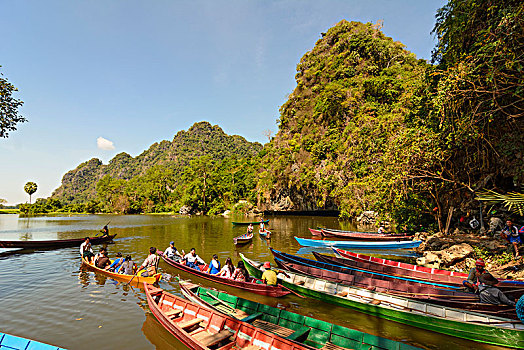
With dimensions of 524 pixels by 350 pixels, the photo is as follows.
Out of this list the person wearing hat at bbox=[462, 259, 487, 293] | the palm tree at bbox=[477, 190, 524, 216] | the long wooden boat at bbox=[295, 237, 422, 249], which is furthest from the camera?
the long wooden boat at bbox=[295, 237, 422, 249]

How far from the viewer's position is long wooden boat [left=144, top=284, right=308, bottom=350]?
593 centimetres

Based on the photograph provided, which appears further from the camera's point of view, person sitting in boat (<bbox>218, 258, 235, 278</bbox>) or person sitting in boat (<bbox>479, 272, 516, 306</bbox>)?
person sitting in boat (<bbox>218, 258, 235, 278</bbox>)

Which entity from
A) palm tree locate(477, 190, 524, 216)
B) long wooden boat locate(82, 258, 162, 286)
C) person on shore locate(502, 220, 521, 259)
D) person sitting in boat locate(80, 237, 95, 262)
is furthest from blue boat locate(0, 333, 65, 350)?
person on shore locate(502, 220, 521, 259)

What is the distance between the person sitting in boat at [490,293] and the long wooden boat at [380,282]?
448mm

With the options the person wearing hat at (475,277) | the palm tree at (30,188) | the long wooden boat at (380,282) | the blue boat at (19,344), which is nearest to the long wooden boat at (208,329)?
the blue boat at (19,344)

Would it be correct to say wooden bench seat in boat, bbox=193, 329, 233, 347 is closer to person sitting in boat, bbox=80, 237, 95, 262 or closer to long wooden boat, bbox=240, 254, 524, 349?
long wooden boat, bbox=240, 254, 524, 349

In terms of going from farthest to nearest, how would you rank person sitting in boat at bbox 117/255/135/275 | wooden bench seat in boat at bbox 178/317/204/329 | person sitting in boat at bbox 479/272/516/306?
person sitting in boat at bbox 117/255/135/275, person sitting in boat at bbox 479/272/516/306, wooden bench seat in boat at bbox 178/317/204/329

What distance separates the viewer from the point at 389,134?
87.9 feet

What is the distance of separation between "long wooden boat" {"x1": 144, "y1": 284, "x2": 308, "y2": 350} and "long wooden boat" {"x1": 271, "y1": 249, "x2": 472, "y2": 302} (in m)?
5.32

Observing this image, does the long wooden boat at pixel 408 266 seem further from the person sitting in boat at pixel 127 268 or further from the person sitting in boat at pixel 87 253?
the person sitting in boat at pixel 87 253

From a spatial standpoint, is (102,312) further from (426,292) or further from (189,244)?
(189,244)

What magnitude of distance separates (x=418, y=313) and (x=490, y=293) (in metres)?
2.16

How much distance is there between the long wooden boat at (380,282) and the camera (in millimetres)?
8789

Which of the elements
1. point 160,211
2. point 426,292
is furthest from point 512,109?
point 160,211
